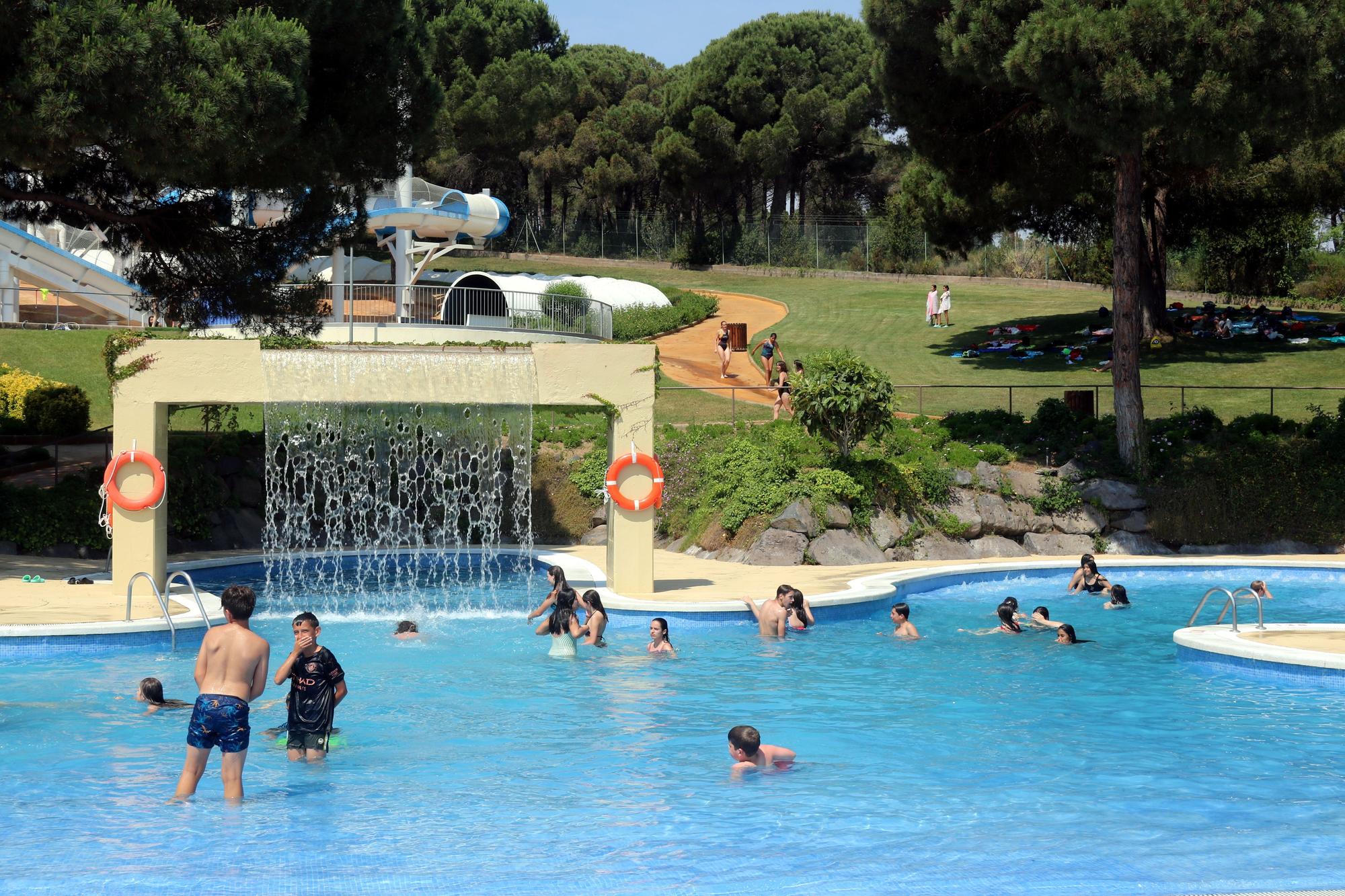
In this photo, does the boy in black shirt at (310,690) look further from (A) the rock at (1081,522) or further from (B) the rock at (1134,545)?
(B) the rock at (1134,545)

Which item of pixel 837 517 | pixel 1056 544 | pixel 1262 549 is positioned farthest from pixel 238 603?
pixel 1262 549

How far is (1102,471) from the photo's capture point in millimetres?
24328

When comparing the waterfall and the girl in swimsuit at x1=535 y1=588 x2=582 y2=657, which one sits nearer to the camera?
the girl in swimsuit at x1=535 y1=588 x2=582 y2=657

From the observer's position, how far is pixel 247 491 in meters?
23.3

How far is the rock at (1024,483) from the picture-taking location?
78.5 feet

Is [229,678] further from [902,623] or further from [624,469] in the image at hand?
[902,623]

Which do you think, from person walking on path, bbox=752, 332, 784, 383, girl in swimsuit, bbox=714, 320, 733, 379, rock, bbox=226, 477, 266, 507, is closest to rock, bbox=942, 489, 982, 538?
person walking on path, bbox=752, 332, 784, 383

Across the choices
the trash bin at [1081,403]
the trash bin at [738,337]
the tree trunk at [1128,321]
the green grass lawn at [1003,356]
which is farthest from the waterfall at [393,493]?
the trash bin at [738,337]

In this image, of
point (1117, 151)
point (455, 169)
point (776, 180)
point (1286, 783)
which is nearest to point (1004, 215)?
point (1117, 151)

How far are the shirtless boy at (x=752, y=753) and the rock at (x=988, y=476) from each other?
46.3ft

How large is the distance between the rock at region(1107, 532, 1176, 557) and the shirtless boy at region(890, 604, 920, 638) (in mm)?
8537

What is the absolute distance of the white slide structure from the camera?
123 ft

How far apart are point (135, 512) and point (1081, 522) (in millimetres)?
16367

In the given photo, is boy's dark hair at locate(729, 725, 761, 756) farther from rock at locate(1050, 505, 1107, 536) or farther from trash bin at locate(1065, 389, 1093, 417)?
trash bin at locate(1065, 389, 1093, 417)
